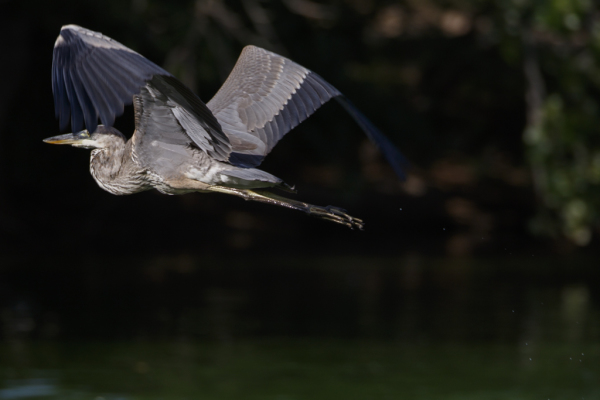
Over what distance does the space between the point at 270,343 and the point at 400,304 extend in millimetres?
2263

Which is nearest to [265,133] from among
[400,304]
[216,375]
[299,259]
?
[216,375]

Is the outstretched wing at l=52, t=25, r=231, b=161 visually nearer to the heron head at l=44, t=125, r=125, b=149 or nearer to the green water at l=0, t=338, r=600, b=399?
the heron head at l=44, t=125, r=125, b=149

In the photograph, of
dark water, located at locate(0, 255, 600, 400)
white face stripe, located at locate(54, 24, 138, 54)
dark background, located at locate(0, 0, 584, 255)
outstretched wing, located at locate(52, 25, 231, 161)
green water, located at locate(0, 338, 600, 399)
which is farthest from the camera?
dark background, located at locate(0, 0, 584, 255)

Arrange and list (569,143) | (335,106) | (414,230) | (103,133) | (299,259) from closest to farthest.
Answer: (103,133) → (569,143) → (335,106) → (299,259) → (414,230)

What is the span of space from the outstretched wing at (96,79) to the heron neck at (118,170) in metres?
0.74

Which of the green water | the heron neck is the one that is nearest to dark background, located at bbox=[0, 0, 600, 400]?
the green water

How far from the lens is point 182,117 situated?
13.5 ft

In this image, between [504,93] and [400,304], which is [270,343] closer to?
[400,304]

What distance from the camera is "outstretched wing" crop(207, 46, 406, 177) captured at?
14.8 feet

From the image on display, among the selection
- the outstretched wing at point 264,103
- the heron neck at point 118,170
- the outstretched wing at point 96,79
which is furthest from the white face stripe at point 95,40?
the outstretched wing at point 264,103

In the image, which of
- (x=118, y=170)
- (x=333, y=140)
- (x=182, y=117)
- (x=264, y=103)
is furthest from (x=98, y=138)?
(x=333, y=140)

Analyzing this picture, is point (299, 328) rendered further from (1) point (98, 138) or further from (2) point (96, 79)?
(2) point (96, 79)

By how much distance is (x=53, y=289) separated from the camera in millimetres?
11000

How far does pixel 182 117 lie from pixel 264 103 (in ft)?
2.35
